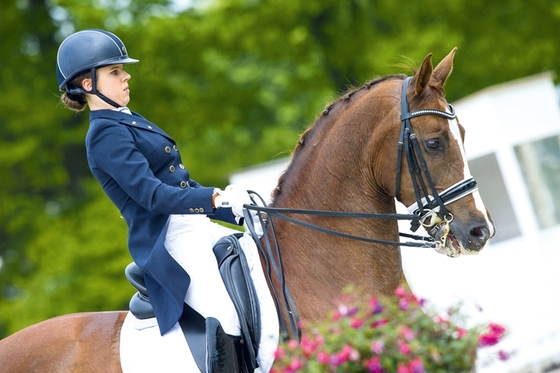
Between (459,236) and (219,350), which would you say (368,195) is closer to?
(459,236)

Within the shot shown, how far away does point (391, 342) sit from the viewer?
11.1ft

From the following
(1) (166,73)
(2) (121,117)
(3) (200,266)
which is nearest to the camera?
(3) (200,266)

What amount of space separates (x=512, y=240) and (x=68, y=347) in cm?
957

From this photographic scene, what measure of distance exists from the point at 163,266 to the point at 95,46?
4.47 feet

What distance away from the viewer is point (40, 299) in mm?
13594

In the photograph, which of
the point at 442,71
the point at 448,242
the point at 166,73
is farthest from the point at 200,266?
the point at 166,73

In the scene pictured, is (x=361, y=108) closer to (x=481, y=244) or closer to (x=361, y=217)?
(x=361, y=217)

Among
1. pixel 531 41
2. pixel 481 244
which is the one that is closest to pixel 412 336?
pixel 481 244

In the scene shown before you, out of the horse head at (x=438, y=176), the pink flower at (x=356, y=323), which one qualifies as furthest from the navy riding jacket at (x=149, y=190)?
the pink flower at (x=356, y=323)

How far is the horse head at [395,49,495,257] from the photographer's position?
13.9ft

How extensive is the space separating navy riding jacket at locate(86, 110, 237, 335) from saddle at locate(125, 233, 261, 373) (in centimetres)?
15

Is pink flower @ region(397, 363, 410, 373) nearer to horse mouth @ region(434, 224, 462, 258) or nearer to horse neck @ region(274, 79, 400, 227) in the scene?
horse mouth @ region(434, 224, 462, 258)

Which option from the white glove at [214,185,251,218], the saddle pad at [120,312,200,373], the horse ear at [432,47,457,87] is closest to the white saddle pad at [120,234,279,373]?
the saddle pad at [120,312,200,373]

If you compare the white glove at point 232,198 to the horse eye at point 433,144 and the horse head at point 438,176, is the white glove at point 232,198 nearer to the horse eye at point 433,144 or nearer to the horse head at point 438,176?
the horse head at point 438,176
